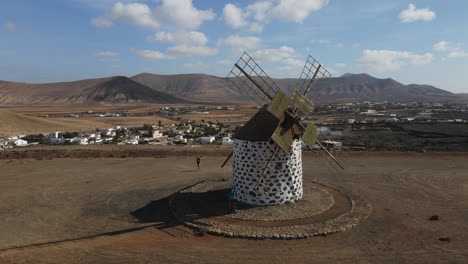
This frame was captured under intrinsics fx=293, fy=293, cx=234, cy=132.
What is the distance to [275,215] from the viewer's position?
48.1ft

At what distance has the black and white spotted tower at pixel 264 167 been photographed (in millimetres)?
15492

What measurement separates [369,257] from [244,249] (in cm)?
480

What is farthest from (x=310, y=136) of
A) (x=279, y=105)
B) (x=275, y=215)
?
(x=275, y=215)

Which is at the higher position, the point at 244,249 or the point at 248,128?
the point at 248,128

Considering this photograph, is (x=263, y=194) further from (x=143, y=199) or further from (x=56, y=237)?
(x=56, y=237)

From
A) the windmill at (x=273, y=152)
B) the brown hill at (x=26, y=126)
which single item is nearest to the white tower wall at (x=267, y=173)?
the windmill at (x=273, y=152)

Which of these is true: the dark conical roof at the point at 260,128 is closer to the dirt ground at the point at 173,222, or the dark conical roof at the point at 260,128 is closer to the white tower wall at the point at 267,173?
the white tower wall at the point at 267,173

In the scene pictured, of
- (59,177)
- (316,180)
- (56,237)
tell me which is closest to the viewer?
(56,237)

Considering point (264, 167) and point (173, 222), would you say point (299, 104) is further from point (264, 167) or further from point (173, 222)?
point (173, 222)

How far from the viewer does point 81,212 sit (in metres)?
15.9

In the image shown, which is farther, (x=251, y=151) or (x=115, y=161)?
(x=115, y=161)

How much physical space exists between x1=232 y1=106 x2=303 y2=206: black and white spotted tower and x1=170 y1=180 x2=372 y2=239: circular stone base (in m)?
0.56

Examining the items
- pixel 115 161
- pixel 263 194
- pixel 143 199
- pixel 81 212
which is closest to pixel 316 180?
pixel 263 194

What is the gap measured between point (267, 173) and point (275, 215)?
220 cm
